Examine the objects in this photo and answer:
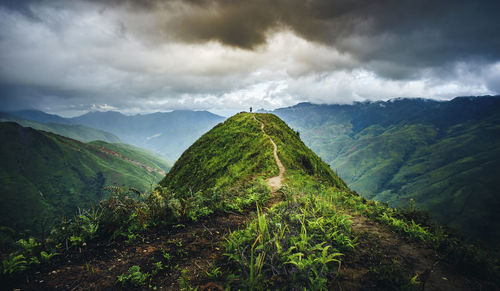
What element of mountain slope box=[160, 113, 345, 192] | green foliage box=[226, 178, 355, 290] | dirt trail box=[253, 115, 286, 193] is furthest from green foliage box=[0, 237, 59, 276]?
mountain slope box=[160, 113, 345, 192]

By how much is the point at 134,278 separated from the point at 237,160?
70.8ft

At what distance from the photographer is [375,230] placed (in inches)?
306

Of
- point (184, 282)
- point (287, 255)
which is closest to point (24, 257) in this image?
point (184, 282)

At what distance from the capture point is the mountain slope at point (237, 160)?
833 inches

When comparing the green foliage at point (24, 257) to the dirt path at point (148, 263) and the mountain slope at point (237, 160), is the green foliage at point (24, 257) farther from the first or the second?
the mountain slope at point (237, 160)

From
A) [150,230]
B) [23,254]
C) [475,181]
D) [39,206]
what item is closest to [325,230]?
[150,230]

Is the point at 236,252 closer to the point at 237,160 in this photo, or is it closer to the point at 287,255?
the point at 287,255

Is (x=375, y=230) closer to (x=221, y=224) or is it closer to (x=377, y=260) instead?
(x=377, y=260)

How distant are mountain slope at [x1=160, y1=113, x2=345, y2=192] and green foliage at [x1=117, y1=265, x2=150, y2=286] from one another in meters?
12.8

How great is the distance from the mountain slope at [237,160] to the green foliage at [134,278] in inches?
505

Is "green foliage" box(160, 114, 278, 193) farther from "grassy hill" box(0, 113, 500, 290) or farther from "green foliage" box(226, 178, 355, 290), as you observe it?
"green foliage" box(226, 178, 355, 290)

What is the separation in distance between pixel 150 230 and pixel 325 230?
5.76 m

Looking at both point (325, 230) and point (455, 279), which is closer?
point (455, 279)

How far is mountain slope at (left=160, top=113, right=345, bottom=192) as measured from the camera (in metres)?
21.2
